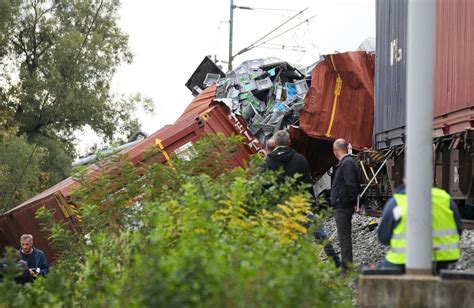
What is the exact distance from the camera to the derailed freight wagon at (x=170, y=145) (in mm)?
15828

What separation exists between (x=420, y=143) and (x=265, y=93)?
14.4 m

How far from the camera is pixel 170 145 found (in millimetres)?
16328

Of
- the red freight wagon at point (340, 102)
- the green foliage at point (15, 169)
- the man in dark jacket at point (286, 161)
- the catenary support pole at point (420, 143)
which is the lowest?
the green foliage at point (15, 169)

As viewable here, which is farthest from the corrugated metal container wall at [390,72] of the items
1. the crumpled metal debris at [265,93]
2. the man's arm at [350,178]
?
the man's arm at [350,178]

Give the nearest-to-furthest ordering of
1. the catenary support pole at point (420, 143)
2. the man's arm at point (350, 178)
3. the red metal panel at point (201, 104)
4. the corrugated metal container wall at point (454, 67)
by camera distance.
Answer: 1. the catenary support pole at point (420, 143)
2. the man's arm at point (350, 178)
3. the corrugated metal container wall at point (454, 67)
4. the red metal panel at point (201, 104)

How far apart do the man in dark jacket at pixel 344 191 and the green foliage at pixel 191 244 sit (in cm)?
117

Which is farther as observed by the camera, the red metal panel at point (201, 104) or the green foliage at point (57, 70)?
the green foliage at point (57, 70)

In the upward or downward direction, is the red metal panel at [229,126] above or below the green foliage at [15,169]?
above

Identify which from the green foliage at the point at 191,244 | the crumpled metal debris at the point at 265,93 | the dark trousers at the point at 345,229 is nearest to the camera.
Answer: the green foliage at the point at 191,244

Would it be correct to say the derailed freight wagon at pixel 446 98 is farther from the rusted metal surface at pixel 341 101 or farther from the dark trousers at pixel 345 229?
the rusted metal surface at pixel 341 101

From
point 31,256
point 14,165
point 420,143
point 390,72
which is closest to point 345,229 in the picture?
point 31,256

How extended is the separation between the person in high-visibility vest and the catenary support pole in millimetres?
431

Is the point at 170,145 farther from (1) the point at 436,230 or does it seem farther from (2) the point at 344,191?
(1) the point at 436,230

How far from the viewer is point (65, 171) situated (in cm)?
3675
